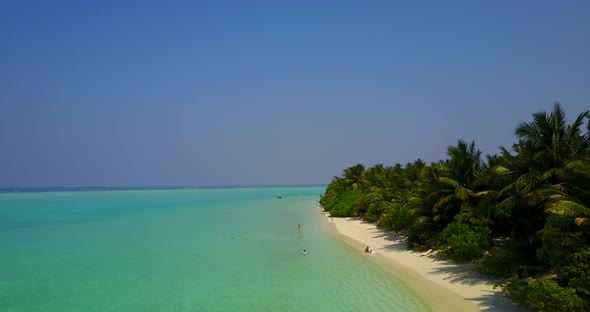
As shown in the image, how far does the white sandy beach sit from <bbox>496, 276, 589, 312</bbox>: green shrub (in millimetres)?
1004

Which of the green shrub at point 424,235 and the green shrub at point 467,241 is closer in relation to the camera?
the green shrub at point 467,241

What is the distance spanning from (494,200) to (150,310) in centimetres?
1789

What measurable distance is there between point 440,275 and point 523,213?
4.97m

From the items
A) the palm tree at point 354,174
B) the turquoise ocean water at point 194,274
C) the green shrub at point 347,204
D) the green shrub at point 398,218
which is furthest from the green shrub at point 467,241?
the palm tree at point 354,174

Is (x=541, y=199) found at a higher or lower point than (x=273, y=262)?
higher

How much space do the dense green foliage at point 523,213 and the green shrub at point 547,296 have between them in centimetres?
3

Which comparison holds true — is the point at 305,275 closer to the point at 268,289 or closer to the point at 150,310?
the point at 268,289

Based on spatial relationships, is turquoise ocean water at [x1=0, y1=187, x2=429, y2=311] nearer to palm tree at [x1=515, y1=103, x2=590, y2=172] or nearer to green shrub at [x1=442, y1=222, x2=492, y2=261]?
green shrub at [x1=442, y1=222, x2=492, y2=261]

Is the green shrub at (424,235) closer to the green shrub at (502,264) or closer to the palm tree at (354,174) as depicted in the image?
the green shrub at (502,264)

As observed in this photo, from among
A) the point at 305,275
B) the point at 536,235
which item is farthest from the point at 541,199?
the point at 305,275

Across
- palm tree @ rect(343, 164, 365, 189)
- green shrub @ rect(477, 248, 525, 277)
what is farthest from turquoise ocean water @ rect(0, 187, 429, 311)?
palm tree @ rect(343, 164, 365, 189)

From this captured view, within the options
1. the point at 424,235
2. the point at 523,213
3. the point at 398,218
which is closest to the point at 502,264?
the point at 523,213

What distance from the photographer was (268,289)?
62.1 ft

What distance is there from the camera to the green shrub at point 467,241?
63.5ft
